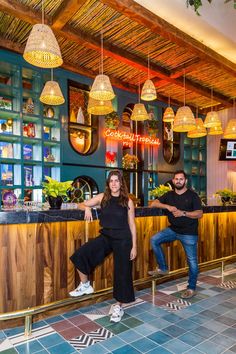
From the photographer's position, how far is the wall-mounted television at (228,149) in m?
8.31

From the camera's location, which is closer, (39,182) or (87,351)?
(87,351)

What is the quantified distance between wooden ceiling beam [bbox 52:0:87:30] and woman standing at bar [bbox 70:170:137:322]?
2195 mm

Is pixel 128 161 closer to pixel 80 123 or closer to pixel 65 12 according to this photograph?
pixel 80 123

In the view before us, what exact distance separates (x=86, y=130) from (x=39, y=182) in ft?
5.55

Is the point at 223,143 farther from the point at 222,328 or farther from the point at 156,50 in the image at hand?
the point at 222,328

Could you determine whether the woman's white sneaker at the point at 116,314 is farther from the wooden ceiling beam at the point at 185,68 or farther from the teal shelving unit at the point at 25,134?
the wooden ceiling beam at the point at 185,68

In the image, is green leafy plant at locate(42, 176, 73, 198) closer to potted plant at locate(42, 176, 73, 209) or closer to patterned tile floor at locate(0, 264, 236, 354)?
potted plant at locate(42, 176, 73, 209)

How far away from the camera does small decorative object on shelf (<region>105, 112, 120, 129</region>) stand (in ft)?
20.9

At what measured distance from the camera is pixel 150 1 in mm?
3812

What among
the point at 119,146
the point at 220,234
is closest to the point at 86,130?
the point at 119,146

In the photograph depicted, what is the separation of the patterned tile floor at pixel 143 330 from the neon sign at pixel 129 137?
379 centimetres

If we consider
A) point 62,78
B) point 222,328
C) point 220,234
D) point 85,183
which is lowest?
point 222,328

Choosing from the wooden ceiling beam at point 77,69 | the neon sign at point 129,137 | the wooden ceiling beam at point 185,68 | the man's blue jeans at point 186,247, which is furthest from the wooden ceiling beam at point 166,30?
the man's blue jeans at point 186,247

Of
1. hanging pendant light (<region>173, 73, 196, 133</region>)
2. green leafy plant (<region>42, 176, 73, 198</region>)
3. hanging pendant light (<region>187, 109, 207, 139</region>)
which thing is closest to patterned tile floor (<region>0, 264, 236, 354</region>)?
green leafy plant (<region>42, 176, 73, 198</region>)
